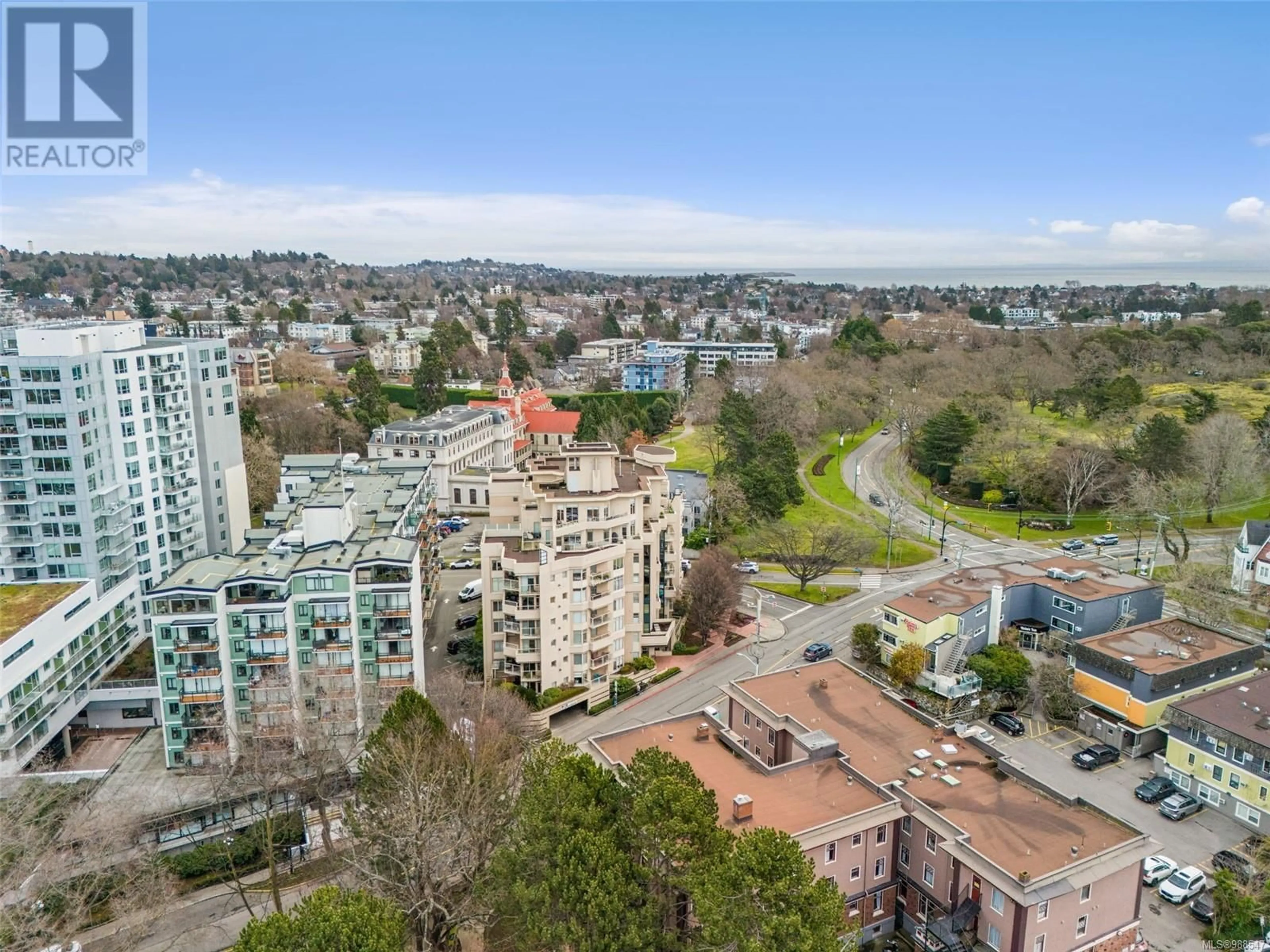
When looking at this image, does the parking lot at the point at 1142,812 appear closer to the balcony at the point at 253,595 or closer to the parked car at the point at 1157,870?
the parked car at the point at 1157,870

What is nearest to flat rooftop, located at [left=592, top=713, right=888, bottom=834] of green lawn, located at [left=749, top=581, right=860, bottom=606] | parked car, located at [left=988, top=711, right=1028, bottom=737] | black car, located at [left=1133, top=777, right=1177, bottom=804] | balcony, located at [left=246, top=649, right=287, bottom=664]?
parked car, located at [left=988, top=711, right=1028, bottom=737]

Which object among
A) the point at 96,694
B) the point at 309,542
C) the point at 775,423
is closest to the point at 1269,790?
the point at 309,542

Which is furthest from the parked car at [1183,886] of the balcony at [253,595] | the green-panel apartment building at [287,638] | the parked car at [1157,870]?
the balcony at [253,595]

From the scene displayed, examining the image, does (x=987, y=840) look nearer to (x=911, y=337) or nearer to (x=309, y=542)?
(x=309, y=542)

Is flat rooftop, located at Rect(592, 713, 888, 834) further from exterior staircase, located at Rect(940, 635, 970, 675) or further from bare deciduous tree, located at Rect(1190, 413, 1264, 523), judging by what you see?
bare deciduous tree, located at Rect(1190, 413, 1264, 523)

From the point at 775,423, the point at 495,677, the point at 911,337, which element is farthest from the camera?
the point at 911,337

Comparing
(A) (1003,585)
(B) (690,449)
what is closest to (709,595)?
(A) (1003,585)
